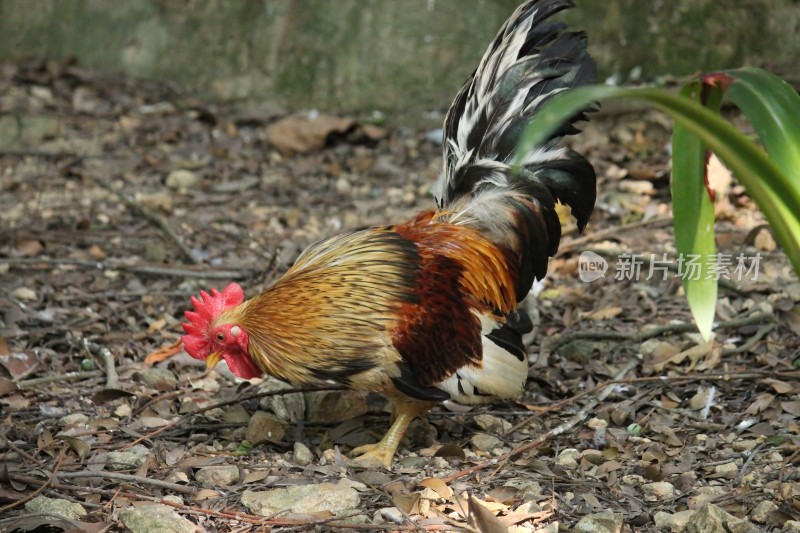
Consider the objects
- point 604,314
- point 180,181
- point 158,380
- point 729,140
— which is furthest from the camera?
point 180,181

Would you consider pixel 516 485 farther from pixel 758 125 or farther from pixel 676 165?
pixel 758 125

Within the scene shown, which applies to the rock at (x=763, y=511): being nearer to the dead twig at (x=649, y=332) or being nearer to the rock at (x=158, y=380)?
the dead twig at (x=649, y=332)

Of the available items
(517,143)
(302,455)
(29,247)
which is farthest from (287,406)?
(29,247)

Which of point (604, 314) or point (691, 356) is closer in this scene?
point (691, 356)

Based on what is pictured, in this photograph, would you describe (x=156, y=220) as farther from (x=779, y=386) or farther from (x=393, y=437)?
(x=779, y=386)

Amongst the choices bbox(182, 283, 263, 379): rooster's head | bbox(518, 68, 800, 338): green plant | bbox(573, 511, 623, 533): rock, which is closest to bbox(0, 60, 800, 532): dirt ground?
bbox(573, 511, 623, 533): rock

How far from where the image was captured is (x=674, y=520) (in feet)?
10.2

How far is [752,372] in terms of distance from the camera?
13.1ft

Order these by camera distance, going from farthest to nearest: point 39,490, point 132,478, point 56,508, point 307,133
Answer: point 307,133
point 132,478
point 39,490
point 56,508

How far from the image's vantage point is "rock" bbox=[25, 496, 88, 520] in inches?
120

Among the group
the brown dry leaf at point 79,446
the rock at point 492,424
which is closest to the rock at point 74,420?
the brown dry leaf at point 79,446

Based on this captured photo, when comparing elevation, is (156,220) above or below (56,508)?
above

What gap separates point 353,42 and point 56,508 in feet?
16.8

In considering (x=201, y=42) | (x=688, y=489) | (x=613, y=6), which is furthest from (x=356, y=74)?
(x=688, y=489)
